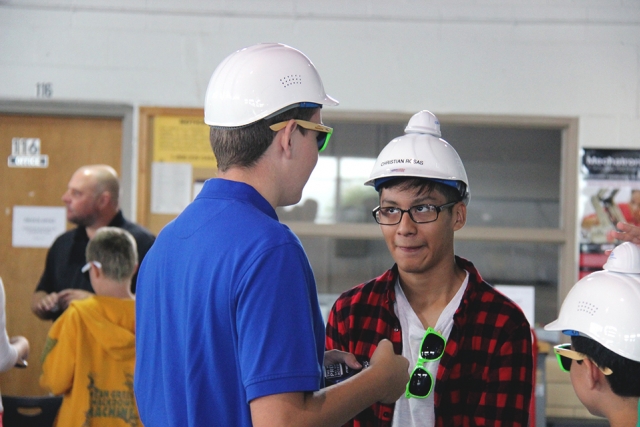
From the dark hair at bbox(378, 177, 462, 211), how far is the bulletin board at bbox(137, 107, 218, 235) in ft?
8.29

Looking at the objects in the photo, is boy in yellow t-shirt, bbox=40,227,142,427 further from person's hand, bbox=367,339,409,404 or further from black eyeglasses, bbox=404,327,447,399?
person's hand, bbox=367,339,409,404

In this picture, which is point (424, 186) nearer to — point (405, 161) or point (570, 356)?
point (405, 161)

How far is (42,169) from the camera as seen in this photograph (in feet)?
13.7

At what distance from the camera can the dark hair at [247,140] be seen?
1124mm

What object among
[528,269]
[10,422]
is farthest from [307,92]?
[528,269]

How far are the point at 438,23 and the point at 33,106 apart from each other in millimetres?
2479

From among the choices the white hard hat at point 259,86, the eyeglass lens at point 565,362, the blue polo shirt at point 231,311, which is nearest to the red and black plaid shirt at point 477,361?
the eyeglass lens at point 565,362

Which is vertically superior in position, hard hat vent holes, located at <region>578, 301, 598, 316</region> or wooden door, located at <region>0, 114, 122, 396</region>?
wooden door, located at <region>0, 114, 122, 396</region>

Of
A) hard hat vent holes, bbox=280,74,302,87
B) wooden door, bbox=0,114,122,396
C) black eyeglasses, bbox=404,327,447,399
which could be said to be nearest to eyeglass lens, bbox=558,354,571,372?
black eyeglasses, bbox=404,327,447,399

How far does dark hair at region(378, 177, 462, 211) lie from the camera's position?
1666 mm

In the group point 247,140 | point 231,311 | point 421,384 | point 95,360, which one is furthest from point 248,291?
point 95,360

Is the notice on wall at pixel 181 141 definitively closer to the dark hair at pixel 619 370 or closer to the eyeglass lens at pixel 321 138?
the eyeglass lens at pixel 321 138

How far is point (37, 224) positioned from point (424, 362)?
10.7 ft

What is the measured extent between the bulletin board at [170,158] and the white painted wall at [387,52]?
0.10 metres
